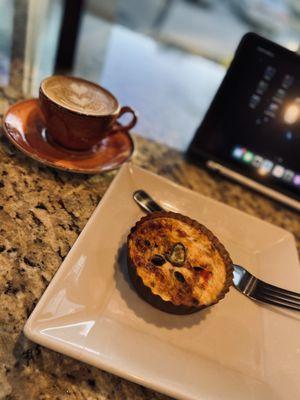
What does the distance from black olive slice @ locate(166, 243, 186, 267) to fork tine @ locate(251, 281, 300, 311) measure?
156mm

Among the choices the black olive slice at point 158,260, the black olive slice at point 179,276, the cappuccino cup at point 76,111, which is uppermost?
the cappuccino cup at point 76,111

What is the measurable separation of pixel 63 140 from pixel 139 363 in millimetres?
463

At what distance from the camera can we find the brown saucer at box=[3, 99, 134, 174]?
69 centimetres

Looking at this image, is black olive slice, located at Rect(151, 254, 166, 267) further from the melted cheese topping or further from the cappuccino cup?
the cappuccino cup

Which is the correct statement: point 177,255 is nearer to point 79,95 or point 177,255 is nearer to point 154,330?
point 154,330

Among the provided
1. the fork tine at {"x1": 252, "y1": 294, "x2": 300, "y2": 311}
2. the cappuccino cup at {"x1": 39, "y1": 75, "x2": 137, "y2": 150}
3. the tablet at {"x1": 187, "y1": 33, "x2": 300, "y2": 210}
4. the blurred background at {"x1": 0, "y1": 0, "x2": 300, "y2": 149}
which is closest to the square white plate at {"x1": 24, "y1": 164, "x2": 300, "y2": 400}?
the fork tine at {"x1": 252, "y1": 294, "x2": 300, "y2": 311}

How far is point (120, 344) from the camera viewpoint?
0.47m

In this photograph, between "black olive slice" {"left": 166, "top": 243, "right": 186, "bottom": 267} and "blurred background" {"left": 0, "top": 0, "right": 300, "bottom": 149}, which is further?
"blurred background" {"left": 0, "top": 0, "right": 300, "bottom": 149}

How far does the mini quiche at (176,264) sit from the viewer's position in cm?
53

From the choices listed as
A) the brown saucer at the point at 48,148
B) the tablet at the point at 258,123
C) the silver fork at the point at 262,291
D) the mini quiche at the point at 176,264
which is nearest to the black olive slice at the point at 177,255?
the mini quiche at the point at 176,264

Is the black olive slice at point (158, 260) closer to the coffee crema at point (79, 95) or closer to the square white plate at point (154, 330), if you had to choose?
the square white plate at point (154, 330)

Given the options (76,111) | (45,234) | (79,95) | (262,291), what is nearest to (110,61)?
(79,95)

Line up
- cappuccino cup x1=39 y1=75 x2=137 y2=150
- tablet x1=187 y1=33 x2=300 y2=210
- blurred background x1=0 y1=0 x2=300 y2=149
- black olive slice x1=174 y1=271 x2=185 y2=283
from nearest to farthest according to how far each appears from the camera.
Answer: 1. black olive slice x1=174 y1=271 x2=185 y2=283
2. cappuccino cup x1=39 y1=75 x2=137 y2=150
3. tablet x1=187 y1=33 x2=300 y2=210
4. blurred background x1=0 y1=0 x2=300 y2=149

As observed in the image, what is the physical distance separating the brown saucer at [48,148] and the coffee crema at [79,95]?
0.08 m
